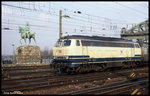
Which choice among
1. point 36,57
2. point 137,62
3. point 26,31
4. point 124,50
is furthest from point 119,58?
point 26,31

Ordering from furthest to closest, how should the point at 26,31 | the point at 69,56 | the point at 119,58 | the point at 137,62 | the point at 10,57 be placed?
the point at 26,31
the point at 10,57
the point at 137,62
the point at 119,58
the point at 69,56

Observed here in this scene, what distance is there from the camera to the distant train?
17.8 m

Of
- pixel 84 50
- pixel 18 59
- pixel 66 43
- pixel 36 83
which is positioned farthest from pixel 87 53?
pixel 18 59

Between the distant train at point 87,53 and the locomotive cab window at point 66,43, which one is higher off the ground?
the locomotive cab window at point 66,43

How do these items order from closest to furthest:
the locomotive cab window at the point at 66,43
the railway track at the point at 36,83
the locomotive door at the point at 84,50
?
the railway track at the point at 36,83 < the locomotive cab window at the point at 66,43 < the locomotive door at the point at 84,50

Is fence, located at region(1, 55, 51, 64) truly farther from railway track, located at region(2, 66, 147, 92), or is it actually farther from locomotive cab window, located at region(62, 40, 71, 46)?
railway track, located at region(2, 66, 147, 92)

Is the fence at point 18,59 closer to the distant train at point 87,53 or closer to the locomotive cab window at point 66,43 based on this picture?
the distant train at point 87,53

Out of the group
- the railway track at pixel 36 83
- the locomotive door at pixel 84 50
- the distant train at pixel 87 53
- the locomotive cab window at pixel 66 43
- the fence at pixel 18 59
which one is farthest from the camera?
the fence at pixel 18 59

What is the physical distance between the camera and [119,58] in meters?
22.8

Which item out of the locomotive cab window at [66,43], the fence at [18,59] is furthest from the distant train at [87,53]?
the fence at [18,59]

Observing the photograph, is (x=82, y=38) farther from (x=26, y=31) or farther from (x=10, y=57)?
(x=26, y=31)

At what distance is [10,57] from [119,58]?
57.8 feet

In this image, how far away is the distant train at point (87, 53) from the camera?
17812 mm

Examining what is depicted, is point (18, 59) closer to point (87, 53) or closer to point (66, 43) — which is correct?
point (66, 43)
